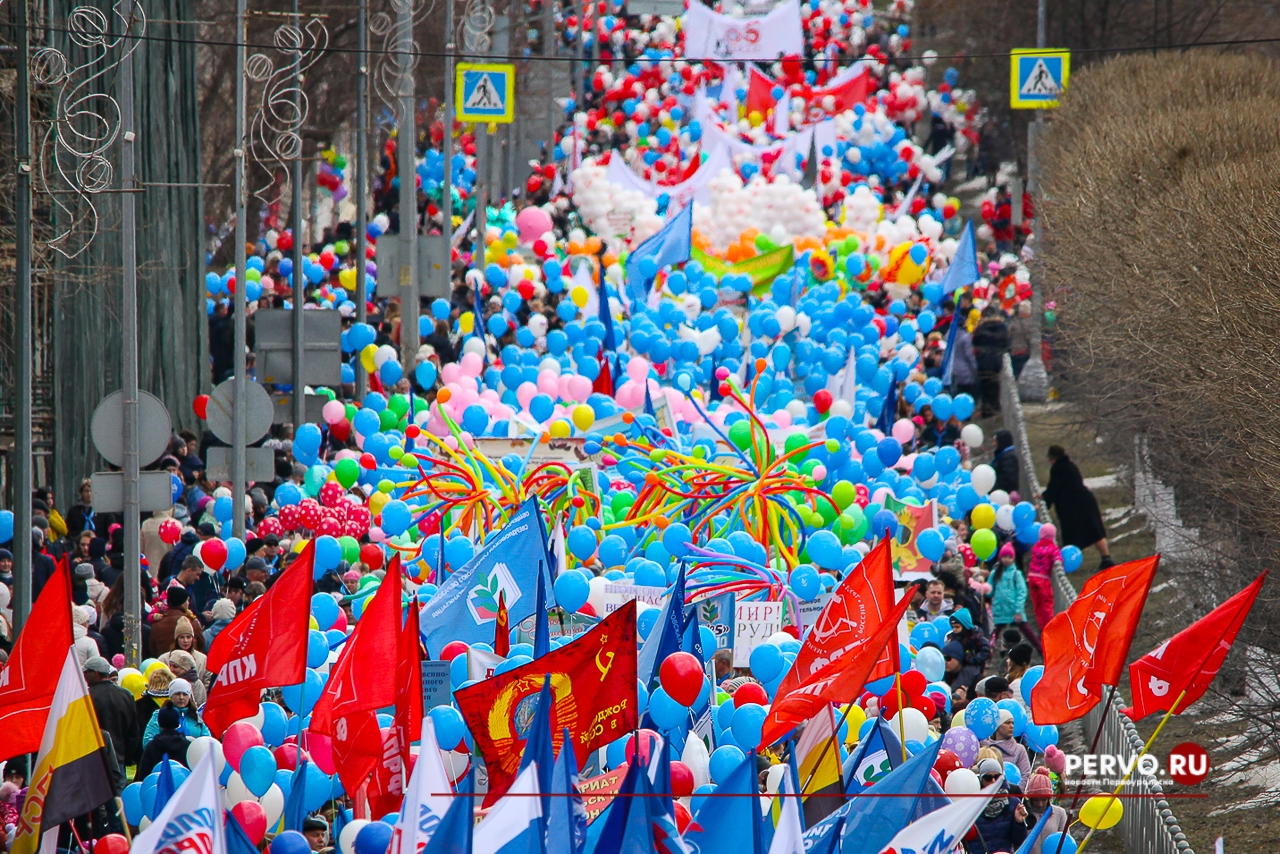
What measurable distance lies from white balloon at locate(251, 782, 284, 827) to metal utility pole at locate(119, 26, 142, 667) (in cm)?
407

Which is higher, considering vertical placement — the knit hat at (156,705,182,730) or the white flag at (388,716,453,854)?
the white flag at (388,716,453,854)

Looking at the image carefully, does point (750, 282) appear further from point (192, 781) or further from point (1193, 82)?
point (192, 781)

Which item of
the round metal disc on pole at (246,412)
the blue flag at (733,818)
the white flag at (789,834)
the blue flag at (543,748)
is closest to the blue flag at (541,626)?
the blue flag at (543,748)

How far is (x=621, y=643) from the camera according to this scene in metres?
10.0

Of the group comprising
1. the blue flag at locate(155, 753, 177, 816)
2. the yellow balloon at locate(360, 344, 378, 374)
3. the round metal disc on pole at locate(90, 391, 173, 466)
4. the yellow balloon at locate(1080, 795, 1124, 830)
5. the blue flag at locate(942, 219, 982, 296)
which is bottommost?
the yellow balloon at locate(1080, 795, 1124, 830)

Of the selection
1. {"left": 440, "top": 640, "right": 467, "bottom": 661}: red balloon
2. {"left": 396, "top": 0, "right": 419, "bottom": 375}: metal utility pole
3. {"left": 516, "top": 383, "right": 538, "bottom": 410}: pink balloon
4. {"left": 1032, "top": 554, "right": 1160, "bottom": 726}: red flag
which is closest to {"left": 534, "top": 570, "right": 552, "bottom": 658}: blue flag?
{"left": 440, "top": 640, "right": 467, "bottom": 661}: red balloon

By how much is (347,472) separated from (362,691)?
24.2 feet

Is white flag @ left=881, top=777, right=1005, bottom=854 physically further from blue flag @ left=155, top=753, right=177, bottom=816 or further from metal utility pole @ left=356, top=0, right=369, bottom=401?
metal utility pole @ left=356, top=0, right=369, bottom=401

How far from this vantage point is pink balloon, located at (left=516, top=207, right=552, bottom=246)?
33.6m

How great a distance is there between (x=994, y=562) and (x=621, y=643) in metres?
8.72

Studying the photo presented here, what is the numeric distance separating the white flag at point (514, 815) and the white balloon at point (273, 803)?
2337 millimetres

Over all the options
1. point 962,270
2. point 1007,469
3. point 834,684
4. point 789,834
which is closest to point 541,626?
point 834,684

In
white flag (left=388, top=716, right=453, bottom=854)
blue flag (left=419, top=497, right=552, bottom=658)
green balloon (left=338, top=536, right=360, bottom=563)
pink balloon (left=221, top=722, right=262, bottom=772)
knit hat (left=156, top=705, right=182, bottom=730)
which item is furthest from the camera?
green balloon (left=338, top=536, right=360, bottom=563)

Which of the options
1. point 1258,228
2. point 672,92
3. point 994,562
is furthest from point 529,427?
point 672,92
